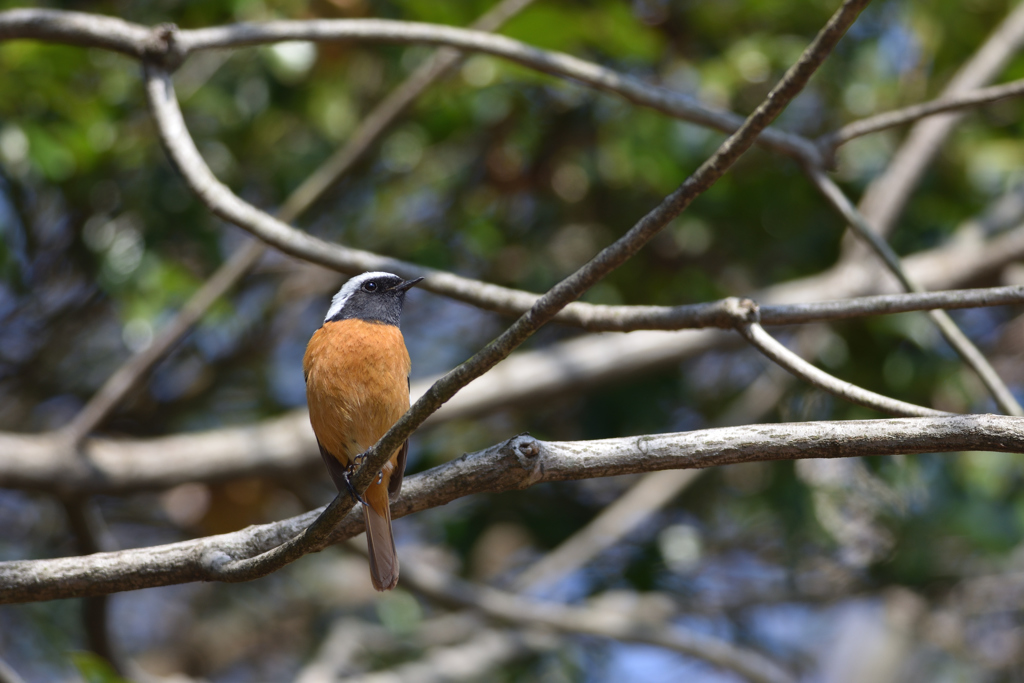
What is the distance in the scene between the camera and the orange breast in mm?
3043

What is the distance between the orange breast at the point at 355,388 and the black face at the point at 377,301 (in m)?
0.17

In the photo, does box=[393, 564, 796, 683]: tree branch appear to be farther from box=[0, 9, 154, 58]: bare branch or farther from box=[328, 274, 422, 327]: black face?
box=[0, 9, 154, 58]: bare branch

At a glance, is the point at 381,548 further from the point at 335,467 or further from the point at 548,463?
the point at 548,463

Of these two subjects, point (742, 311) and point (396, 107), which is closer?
point (742, 311)

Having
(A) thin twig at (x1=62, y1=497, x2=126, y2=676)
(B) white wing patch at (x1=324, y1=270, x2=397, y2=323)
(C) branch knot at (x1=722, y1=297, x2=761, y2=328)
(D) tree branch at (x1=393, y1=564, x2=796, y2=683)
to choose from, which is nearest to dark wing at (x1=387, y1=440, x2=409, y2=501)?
(B) white wing patch at (x1=324, y1=270, x2=397, y2=323)

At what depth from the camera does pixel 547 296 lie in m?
1.96

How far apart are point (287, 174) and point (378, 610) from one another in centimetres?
308

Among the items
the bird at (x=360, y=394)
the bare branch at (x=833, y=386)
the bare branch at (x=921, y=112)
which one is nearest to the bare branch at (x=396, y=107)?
the bird at (x=360, y=394)

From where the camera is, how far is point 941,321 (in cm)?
296

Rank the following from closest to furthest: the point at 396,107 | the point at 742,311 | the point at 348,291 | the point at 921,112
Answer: the point at 742,311 → the point at 921,112 → the point at 348,291 → the point at 396,107

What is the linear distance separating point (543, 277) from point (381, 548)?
2979mm

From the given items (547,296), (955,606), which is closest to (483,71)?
(547,296)

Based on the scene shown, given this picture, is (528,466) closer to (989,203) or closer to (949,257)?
(949,257)

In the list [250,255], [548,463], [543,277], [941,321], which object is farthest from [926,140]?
[548,463]
